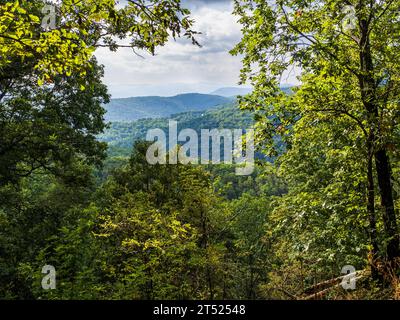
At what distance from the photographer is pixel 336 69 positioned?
7.73m

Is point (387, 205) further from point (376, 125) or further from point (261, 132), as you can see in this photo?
point (261, 132)

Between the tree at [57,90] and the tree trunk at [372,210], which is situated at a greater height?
the tree at [57,90]

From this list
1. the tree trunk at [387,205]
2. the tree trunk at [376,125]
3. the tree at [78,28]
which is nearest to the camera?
the tree at [78,28]

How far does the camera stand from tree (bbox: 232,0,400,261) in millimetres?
7609

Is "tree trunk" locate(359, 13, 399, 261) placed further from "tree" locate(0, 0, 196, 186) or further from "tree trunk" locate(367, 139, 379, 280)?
"tree" locate(0, 0, 196, 186)

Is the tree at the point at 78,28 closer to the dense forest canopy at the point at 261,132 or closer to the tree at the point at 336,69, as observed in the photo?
the dense forest canopy at the point at 261,132

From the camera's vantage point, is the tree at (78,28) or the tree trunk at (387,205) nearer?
the tree at (78,28)

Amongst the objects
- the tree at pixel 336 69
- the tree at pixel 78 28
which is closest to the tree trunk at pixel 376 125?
the tree at pixel 336 69

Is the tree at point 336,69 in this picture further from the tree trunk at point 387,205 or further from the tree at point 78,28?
the tree at point 78,28

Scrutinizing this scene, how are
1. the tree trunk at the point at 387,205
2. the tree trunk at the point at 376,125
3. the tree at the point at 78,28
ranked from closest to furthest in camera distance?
the tree at the point at 78,28 → the tree trunk at the point at 376,125 → the tree trunk at the point at 387,205

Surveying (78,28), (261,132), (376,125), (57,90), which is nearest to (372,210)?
(376,125)

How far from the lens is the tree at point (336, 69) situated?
7609mm

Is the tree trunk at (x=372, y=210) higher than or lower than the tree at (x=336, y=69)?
lower
